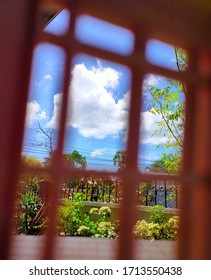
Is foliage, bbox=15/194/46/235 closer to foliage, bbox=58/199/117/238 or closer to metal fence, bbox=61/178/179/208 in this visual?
foliage, bbox=58/199/117/238

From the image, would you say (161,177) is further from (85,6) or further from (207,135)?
(85,6)

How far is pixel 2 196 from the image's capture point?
103cm

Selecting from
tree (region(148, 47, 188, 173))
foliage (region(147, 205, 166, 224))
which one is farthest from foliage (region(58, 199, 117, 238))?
tree (region(148, 47, 188, 173))

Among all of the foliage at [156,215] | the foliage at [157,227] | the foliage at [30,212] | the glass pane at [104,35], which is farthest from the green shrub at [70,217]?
the glass pane at [104,35]

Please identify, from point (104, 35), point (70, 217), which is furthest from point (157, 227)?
point (104, 35)

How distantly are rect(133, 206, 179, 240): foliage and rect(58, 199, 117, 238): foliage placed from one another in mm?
419

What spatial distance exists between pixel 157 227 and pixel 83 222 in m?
1.04

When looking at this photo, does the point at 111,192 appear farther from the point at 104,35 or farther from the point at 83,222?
the point at 104,35

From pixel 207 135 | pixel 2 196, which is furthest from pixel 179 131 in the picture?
pixel 2 196

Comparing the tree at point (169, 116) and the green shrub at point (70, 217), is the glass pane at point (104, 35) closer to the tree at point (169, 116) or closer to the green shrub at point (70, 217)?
the green shrub at point (70, 217)

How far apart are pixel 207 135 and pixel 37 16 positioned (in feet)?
2.83

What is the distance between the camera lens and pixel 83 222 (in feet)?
14.2

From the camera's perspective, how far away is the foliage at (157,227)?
440cm

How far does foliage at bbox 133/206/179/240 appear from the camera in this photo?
173 inches
